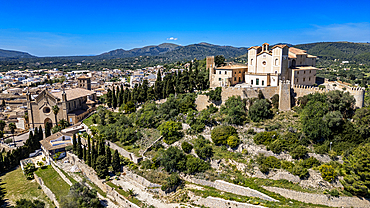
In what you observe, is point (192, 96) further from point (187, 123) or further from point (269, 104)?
point (269, 104)

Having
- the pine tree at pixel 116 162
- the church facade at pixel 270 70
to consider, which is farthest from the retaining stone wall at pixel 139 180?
the church facade at pixel 270 70

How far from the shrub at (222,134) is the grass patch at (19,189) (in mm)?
17133

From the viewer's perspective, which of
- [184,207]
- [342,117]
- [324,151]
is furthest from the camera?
[342,117]

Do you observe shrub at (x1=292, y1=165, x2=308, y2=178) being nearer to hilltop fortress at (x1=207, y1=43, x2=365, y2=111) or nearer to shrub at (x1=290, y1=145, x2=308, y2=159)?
shrub at (x1=290, y1=145, x2=308, y2=159)

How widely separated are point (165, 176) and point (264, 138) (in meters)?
10.2

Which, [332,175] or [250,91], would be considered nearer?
[332,175]

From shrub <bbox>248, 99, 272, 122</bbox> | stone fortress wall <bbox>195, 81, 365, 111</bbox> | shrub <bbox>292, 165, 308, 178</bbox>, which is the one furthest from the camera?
stone fortress wall <bbox>195, 81, 365, 111</bbox>

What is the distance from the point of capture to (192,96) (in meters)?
35.4

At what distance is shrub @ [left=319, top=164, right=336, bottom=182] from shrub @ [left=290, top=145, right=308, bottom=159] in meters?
2.06

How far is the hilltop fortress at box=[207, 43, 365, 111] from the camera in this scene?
29266mm

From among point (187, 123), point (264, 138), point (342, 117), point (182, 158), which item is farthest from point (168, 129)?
point (342, 117)

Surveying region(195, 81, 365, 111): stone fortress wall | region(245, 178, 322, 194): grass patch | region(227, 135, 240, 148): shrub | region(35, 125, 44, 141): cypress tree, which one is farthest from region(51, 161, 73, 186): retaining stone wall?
region(195, 81, 365, 111): stone fortress wall

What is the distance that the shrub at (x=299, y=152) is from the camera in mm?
22234

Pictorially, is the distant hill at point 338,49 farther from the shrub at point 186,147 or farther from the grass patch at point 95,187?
the grass patch at point 95,187
